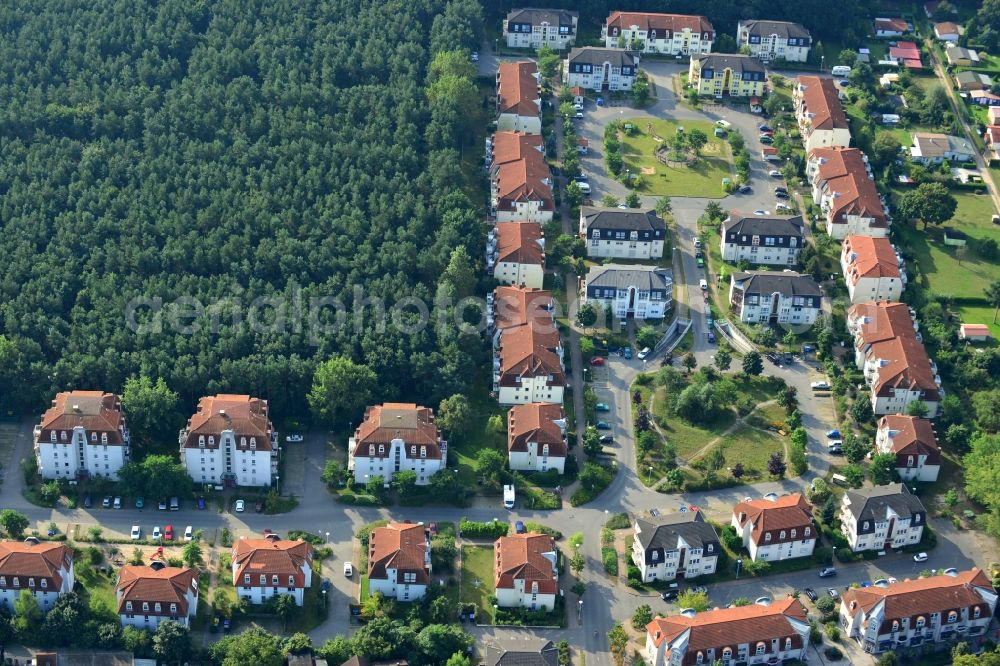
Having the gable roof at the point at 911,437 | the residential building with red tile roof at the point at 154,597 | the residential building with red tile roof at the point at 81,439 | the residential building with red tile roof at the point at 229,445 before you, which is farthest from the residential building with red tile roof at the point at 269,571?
the gable roof at the point at 911,437

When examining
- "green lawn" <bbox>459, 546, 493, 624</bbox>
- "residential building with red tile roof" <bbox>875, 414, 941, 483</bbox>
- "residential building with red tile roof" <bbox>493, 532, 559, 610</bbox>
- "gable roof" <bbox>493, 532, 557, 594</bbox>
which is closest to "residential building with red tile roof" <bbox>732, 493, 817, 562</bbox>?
"residential building with red tile roof" <bbox>875, 414, 941, 483</bbox>

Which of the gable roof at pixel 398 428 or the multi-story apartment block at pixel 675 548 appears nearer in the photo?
the multi-story apartment block at pixel 675 548

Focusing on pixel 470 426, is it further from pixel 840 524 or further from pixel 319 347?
pixel 840 524

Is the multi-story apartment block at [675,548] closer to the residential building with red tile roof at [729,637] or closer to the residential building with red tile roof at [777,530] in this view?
the residential building with red tile roof at [777,530]

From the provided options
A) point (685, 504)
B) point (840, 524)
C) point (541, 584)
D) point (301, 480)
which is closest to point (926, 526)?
point (840, 524)

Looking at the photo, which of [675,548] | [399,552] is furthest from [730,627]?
[399,552]

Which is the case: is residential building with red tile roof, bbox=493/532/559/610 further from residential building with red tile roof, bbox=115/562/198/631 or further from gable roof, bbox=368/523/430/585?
residential building with red tile roof, bbox=115/562/198/631
